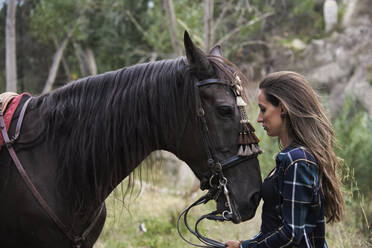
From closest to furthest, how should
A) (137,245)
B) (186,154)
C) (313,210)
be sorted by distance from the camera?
(313,210) → (186,154) → (137,245)

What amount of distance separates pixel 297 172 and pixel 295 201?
12 centimetres

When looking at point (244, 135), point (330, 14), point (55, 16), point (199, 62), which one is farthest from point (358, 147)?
point (330, 14)

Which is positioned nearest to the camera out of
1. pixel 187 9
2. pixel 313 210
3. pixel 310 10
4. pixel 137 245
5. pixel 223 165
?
pixel 313 210

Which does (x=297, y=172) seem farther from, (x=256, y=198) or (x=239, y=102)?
(x=239, y=102)

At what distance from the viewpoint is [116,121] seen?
1.86m

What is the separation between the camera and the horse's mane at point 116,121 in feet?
6.00

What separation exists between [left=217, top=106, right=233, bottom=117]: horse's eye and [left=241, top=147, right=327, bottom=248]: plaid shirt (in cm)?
32

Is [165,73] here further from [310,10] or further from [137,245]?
[310,10]

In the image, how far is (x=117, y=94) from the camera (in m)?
1.89

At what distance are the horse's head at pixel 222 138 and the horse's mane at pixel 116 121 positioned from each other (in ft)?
0.20

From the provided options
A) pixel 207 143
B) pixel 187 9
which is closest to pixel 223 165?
pixel 207 143

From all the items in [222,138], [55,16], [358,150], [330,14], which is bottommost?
[358,150]

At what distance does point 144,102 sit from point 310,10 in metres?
15.5

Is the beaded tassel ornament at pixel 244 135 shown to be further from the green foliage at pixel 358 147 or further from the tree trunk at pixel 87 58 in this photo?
the tree trunk at pixel 87 58
